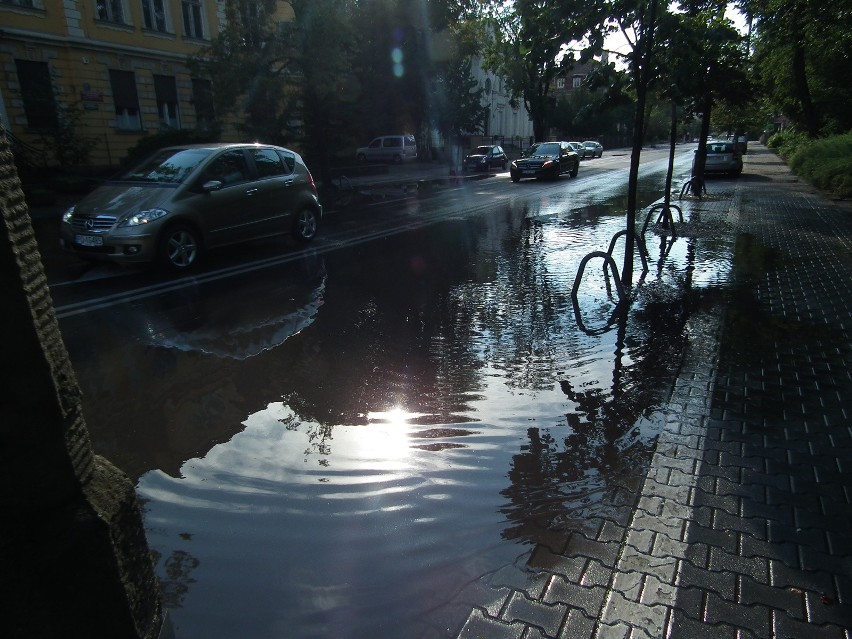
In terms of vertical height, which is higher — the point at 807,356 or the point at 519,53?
the point at 519,53

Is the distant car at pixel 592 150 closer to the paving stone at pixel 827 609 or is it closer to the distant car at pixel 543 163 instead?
the distant car at pixel 543 163

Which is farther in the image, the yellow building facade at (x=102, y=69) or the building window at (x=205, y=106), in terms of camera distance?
the yellow building facade at (x=102, y=69)

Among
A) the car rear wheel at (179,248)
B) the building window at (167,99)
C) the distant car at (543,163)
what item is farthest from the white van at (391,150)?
the car rear wheel at (179,248)

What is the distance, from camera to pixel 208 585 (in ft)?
8.99

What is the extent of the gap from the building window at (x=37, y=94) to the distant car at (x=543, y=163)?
1838 centimetres

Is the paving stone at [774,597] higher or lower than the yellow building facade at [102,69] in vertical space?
lower

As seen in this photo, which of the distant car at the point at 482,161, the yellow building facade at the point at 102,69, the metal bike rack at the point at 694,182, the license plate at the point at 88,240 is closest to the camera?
the license plate at the point at 88,240

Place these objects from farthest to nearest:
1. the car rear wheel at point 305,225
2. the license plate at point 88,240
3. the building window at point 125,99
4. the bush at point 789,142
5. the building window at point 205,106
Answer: the bush at point 789,142
the building window at point 125,99
the building window at point 205,106
the car rear wheel at point 305,225
the license plate at point 88,240

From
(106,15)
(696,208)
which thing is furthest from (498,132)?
(696,208)

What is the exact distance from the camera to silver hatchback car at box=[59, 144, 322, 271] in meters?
8.38

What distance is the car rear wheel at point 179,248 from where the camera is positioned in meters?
8.63

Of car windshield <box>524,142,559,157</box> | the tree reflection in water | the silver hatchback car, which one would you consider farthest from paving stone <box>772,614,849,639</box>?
car windshield <box>524,142,559,157</box>

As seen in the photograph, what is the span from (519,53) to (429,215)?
7.77 meters

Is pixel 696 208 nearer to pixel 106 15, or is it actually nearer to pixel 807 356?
pixel 807 356
